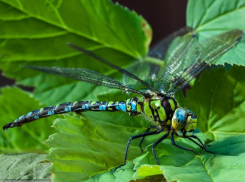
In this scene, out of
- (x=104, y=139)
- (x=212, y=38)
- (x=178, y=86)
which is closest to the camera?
(x=104, y=139)

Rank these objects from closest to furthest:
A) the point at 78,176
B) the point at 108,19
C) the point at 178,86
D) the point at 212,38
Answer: the point at 78,176 → the point at 178,86 → the point at 212,38 → the point at 108,19

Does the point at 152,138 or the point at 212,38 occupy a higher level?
the point at 212,38

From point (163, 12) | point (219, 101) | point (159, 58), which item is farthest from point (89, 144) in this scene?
point (163, 12)

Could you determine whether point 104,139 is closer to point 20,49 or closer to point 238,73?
point 238,73

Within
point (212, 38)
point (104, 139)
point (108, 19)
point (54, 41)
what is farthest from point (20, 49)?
point (212, 38)

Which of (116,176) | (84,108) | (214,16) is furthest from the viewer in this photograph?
(214,16)

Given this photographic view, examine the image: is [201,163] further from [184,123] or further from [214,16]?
[214,16]

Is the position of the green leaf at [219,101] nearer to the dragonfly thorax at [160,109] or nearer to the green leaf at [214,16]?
the dragonfly thorax at [160,109]

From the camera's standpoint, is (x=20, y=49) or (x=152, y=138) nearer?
A: (x=152, y=138)
